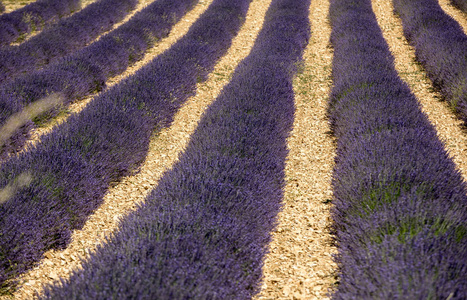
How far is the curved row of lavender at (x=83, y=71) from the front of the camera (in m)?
4.18

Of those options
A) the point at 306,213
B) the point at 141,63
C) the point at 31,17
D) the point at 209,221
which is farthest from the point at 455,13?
the point at 31,17

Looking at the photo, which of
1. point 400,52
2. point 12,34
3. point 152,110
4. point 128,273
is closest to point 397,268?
point 128,273

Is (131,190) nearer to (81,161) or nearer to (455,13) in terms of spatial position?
(81,161)

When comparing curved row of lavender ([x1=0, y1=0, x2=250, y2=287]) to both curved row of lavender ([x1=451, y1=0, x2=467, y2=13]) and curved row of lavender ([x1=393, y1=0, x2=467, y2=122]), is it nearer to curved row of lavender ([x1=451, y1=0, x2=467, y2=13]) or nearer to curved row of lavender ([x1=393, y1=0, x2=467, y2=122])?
curved row of lavender ([x1=393, y1=0, x2=467, y2=122])

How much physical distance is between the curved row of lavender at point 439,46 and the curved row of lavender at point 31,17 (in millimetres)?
7976

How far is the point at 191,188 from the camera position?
2.58 meters

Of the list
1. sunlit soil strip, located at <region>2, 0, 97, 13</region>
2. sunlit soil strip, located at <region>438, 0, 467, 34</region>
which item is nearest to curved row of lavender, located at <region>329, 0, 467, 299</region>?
sunlit soil strip, located at <region>438, 0, 467, 34</region>

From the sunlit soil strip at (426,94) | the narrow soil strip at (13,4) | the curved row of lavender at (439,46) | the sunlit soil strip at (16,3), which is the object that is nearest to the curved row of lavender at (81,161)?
the sunlit soil strip at (426,94)

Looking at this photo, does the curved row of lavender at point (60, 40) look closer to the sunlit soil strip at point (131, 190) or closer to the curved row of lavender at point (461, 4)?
the sunlit soil strip at point (131, 190)

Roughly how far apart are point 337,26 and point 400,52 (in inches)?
58.3

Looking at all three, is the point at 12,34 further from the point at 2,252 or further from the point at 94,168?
the point at 2,252

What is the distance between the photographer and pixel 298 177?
366 centimetres

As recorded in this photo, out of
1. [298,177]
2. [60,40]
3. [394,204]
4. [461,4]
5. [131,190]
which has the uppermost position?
[461,4]

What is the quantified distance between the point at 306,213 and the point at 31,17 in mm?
8630
